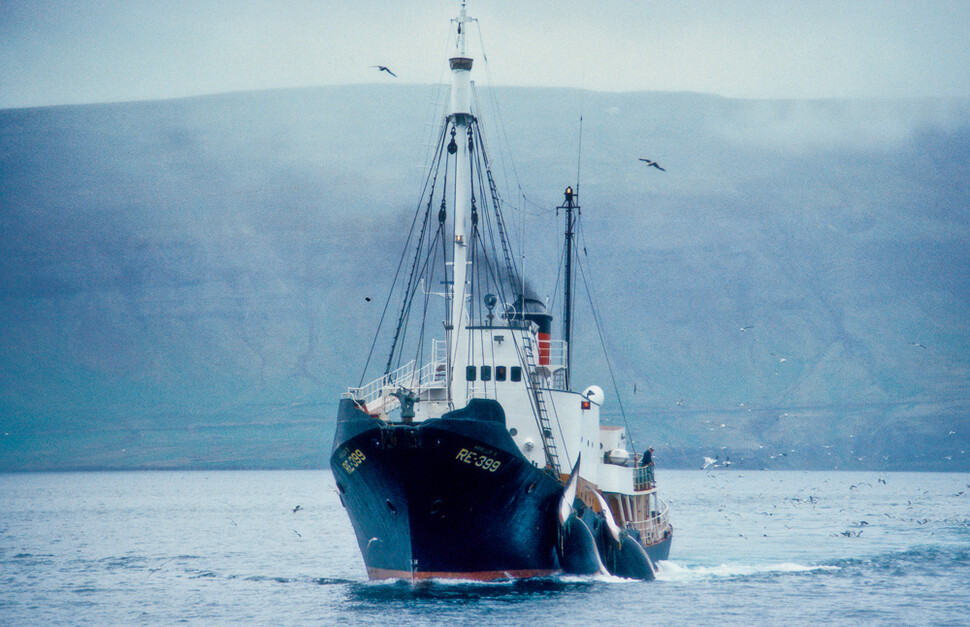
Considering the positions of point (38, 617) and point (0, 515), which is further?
point (0, 515)

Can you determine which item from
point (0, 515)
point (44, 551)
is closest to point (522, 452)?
point (44, 551)

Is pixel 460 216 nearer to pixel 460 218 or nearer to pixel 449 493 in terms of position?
pixel 460 218

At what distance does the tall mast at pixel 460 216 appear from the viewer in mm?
42625

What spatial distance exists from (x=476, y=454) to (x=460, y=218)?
30.1ft

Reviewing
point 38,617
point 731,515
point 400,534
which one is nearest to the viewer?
point 400,534

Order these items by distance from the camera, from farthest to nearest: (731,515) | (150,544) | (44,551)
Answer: (731,515)
(150,544)
(44,551)

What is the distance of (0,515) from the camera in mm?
110250

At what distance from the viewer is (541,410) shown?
4234 cm

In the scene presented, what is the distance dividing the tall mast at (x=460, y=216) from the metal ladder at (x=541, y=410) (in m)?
2.32

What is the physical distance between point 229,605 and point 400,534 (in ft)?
28.5

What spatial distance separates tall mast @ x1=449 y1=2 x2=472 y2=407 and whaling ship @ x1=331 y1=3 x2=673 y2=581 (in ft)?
0.17

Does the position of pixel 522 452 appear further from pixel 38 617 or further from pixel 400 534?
pixel 38 617

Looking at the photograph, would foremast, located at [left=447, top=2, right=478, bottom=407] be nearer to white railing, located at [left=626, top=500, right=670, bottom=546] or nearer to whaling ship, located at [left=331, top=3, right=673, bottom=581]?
whaling ship, located at [left=331, top=3, right=673, bottom=581]

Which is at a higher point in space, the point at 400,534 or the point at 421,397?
the point at 421,397
